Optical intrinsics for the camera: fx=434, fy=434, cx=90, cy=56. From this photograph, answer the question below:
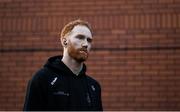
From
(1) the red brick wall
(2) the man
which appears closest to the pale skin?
(2) the man

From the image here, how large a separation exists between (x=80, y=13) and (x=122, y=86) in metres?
1.15

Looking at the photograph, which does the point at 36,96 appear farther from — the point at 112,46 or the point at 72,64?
the point at 112,46

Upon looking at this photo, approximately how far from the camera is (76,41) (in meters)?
2.93

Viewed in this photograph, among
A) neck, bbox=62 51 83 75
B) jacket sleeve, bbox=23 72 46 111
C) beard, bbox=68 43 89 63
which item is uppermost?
beard, bbox=68 43 89 63

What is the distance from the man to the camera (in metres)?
2.77

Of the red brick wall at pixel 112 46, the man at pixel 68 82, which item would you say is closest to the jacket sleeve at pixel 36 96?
the man at pixel 68 82

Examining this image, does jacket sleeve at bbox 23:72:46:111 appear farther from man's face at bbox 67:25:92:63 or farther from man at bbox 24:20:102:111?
man's face at bbox 67:25:92:63

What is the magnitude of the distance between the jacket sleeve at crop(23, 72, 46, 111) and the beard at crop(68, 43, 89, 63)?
11.7 inches

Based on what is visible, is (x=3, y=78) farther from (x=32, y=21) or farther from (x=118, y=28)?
(x=118, y=28)

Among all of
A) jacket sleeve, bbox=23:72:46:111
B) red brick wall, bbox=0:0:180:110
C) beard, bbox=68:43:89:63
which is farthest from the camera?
red brick wall, bbox=0:0:180:110

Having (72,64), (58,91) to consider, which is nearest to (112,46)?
(72,64)

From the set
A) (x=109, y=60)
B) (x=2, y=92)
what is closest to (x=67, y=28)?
(x=109, y=60)

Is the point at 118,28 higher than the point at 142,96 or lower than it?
higher

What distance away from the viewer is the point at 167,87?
566 centimetres
